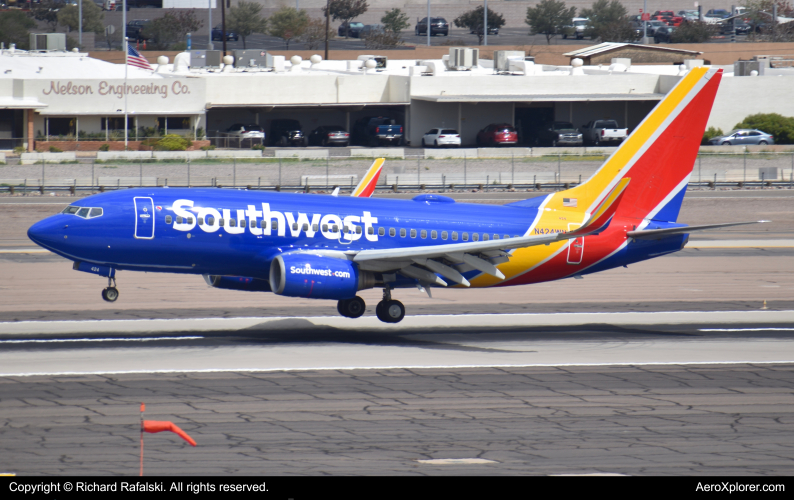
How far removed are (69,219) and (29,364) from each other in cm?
476

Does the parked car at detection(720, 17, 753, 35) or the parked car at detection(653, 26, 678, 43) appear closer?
the parked car at detection(653, 26, 678, 43)

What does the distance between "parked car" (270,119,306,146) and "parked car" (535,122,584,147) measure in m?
26.0

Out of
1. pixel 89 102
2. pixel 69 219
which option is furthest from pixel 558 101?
pixel 69 219

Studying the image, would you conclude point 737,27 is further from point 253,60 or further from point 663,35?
point 253,60

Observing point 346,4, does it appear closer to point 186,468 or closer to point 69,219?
point 69,219

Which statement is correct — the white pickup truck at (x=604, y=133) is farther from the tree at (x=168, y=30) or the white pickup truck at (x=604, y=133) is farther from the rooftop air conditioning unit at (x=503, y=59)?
the tree at (x=168, y=30)

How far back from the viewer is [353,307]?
30.6 metres

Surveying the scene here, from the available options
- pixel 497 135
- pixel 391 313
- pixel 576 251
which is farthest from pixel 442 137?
pixel 391 313

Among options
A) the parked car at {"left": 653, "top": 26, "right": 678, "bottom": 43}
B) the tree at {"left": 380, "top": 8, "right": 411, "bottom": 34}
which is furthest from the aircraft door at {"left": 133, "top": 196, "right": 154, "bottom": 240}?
the tree at {"left": 380, "top": 8, "right": 411, "bottom": 34}

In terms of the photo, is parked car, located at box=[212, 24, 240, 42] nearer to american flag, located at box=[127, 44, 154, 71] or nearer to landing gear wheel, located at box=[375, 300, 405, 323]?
american flag, located at box=[127, 44, 154, 71]

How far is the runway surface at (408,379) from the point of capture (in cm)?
1762

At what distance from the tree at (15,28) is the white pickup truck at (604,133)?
92885 millimetres

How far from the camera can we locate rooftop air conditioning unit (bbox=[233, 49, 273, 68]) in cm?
10431

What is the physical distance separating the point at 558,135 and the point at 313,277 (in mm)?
73588
